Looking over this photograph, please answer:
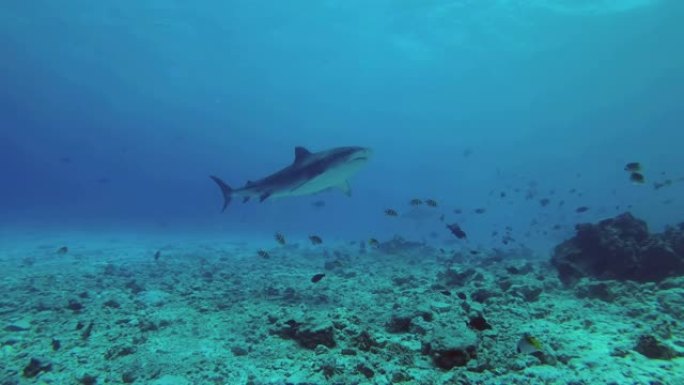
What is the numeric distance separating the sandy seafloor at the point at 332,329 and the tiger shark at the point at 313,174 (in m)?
2.59

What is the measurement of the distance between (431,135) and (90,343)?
6320 inches

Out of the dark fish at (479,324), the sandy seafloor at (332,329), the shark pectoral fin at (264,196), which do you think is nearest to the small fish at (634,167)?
the sandy seafloor at (332,329)

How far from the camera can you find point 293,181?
9875 millimetres

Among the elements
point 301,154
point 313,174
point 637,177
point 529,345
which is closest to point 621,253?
point 637,177

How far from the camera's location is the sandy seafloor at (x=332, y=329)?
4.99 metres

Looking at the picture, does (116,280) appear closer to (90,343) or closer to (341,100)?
(90,343)

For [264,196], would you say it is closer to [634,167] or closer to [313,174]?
[313,174]

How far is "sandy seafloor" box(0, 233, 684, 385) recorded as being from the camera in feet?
16.4

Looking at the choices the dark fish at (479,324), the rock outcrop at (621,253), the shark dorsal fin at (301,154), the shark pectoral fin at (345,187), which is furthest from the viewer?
the shark pectoral fin at (345,187)

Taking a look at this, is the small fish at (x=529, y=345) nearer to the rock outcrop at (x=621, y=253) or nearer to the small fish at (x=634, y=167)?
the rock outcrop at (x=621, y=253)

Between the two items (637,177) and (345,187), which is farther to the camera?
(637,177)

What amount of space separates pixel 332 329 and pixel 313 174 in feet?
13.8

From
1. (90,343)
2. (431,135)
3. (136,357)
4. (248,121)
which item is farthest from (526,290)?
(431,135)

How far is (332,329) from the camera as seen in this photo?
5.91 meters
